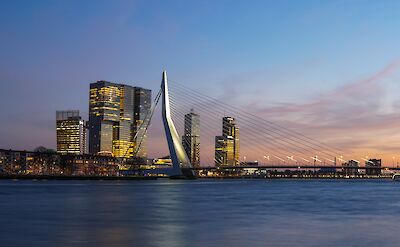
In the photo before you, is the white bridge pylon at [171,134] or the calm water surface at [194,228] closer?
the calm water surface at [194,228]

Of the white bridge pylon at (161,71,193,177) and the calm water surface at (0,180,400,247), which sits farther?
the white bridge pylon at (161,71,193,177)

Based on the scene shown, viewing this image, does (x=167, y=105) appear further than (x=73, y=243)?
Yes

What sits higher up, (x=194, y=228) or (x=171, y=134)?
(x=171, y=134)

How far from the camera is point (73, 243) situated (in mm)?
20672

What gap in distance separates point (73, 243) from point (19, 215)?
541 inches

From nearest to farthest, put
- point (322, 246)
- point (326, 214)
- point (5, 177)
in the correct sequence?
point (322, 246) → point (326, 214) → point (5, 177)

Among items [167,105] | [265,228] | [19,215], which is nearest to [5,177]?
[167,105]

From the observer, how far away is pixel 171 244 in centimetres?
2078

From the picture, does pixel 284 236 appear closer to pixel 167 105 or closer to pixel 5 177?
pixel 167 105

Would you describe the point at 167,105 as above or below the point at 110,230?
above

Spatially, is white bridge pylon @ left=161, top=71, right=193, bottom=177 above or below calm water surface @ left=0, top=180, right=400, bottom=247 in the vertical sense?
above

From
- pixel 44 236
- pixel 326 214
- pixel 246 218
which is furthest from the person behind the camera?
pixel 326 214

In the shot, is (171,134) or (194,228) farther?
(171,134)

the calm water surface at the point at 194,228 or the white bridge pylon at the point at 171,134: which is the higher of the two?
the white bridge pylon at the point at 171,134
